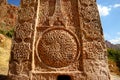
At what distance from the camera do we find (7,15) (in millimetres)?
24594

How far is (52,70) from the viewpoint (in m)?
5.24

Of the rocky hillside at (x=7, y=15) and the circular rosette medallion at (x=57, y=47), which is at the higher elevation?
the rocky hillside at (x=7, y=15)

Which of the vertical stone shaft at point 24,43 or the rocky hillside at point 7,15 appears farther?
the rocky hillside at point 7,15

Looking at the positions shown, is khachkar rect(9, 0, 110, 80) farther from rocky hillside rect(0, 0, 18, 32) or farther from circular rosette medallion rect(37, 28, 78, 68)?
rocky hillside rect(0, 0, 18, 32)

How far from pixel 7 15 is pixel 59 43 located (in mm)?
20480

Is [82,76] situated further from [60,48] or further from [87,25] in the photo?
[87,25]

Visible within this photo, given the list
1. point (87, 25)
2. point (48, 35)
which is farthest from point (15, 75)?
point (87, 25)

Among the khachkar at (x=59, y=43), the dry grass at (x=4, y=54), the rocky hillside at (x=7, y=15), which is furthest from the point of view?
the rocky hillside at (x=7, y=15)

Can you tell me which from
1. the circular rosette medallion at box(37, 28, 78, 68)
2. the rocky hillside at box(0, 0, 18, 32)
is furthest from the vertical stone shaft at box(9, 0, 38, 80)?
the rocky hillside at box(0, 0, 18, 32)

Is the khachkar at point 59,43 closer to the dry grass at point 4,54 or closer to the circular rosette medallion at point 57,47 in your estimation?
the circular rosette medallion at point 57,47

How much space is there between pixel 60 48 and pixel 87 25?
96 centimetres

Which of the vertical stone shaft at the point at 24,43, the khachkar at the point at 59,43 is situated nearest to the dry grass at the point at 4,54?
the vertical stone shaft at the point at 24,43

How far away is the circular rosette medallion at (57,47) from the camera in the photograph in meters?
5.28

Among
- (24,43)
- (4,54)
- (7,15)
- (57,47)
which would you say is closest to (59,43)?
(57,47)
